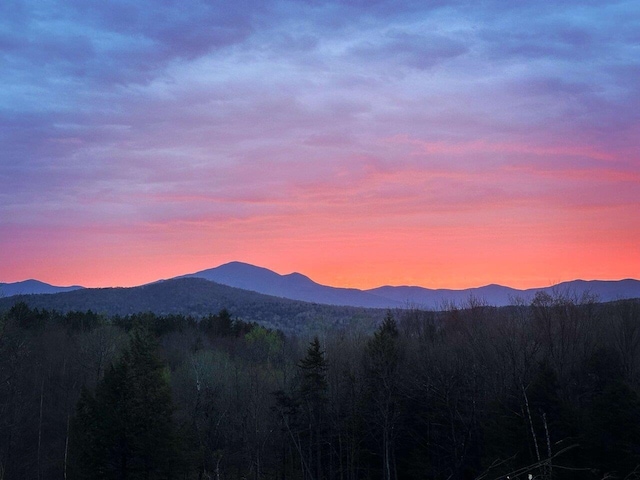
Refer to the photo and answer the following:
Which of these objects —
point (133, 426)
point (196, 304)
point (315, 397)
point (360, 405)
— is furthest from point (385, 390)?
point (196, 304)

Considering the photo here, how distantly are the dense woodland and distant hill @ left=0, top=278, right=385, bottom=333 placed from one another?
77.9 meters

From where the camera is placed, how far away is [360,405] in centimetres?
4438

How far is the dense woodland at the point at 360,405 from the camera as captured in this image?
32.9m

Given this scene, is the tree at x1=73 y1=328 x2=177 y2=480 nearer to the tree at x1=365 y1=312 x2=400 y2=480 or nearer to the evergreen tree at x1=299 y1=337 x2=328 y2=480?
the evergreen tree at x1=299 y1=337 x2=328 y2=480

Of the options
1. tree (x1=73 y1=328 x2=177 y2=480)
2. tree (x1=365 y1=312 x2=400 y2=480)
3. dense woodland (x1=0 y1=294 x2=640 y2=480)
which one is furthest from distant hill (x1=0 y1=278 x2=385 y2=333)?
tree (x1=73 y1=328 x2=177 y2=480)

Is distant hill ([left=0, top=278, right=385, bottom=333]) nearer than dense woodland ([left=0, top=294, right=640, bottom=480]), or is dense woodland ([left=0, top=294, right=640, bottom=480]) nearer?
dense woodland ([left=0, top=294, right=640, bottom=480])

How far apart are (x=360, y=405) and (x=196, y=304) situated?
441 ft

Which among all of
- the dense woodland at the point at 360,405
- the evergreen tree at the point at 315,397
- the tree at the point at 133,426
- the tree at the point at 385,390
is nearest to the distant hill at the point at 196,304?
the dense woodland at the point at 360,405

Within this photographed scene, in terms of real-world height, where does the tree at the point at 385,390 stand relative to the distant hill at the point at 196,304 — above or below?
below

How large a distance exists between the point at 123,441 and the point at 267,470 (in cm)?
1437

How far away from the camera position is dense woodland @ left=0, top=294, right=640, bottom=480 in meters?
32.9

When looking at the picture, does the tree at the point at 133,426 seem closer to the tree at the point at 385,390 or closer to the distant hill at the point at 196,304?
the tree at the point at 385,390

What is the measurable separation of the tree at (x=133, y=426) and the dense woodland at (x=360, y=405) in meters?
0.08

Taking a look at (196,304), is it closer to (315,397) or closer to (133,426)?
(315,397)
